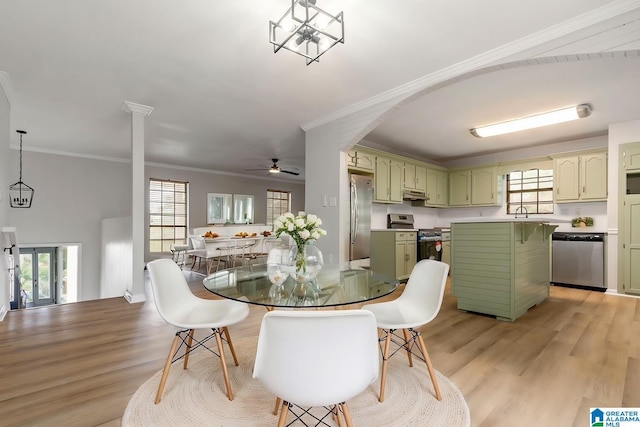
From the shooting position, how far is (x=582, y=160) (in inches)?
201

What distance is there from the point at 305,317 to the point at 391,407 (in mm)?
1112

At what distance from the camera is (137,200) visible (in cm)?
397

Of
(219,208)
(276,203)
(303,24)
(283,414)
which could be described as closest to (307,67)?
(303,24)

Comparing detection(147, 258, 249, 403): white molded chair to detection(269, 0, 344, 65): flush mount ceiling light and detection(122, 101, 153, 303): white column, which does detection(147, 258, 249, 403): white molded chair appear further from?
detection(122, 101, 153, 303): white column

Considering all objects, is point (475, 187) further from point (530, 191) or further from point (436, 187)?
point (530, 191)

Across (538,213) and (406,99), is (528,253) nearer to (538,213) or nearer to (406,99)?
(406,99)

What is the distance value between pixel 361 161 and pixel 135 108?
3.17 meters

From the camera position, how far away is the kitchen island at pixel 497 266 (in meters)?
3.23

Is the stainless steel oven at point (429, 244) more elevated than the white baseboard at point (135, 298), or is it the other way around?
the stainless steel oven at point (429, 244)

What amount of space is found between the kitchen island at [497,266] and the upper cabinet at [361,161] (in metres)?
1.76

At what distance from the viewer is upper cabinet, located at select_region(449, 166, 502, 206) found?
6172 millimetres

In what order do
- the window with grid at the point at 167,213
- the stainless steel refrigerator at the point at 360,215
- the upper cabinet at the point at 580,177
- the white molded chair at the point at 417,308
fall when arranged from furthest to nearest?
1. the window with grid at the point at 167,213
2. the upper cabinet at the point at 580,177
3. the stainless steel refrigerator at the point at 360,215
4. the white molded chair at the point at 417,308

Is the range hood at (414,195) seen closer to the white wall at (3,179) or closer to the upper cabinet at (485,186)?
the upper cabinet at (485,186)

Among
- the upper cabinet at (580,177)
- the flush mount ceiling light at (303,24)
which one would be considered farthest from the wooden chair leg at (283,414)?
the upper cabinet at (580,177)
